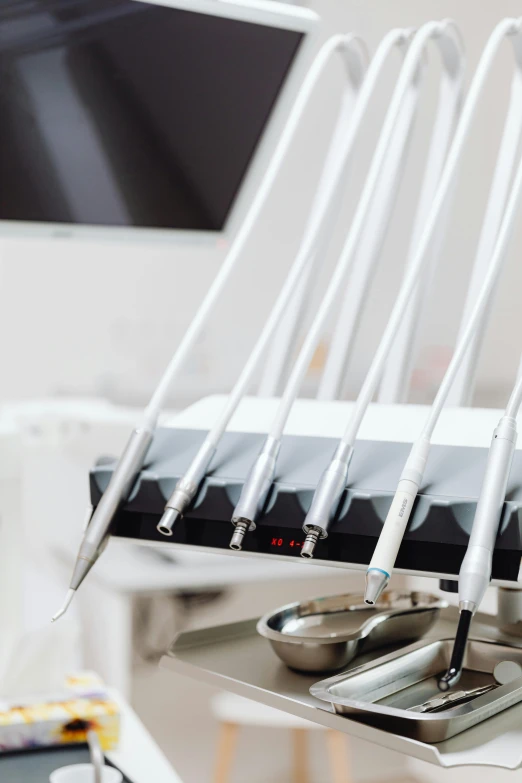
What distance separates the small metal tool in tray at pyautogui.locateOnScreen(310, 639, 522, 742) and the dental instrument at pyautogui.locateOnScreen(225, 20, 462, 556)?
0.30 ft

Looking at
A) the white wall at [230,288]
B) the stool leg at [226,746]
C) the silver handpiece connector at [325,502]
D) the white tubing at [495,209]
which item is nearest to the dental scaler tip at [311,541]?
the silver handpiece connector at [325,502]

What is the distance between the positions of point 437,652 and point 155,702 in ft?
6.66

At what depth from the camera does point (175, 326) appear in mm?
2596

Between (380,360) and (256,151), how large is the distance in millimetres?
593

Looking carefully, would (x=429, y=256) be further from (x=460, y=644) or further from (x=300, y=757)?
(x=300, y=757)

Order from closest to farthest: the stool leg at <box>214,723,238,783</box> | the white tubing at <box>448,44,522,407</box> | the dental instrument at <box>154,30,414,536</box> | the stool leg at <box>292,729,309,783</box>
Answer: the dental instrument at <box>154,30,414,536</box>
the white tubing at <box>448,44,522,407</box>
the stool leg at <box>214,723,238,783</box>
the stool leg at <box>292,729,309,783</box>

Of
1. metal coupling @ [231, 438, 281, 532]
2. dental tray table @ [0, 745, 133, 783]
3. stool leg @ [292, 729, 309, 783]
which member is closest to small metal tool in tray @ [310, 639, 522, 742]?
metal coupling @ [231, 438, 281, 532]

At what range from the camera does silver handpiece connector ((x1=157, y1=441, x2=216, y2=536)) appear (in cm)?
55

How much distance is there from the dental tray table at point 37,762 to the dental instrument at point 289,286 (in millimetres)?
379

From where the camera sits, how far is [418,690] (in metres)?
0.58

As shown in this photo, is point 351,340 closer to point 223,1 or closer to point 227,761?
point 223,1

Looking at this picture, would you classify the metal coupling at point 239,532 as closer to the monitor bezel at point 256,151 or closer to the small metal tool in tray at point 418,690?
the small metal tool in tray at point 418,690

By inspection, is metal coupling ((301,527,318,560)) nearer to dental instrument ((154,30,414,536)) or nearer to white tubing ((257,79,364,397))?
dental instrument ((154,30,414,536))

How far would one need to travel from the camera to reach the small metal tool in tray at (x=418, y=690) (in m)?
0.47
